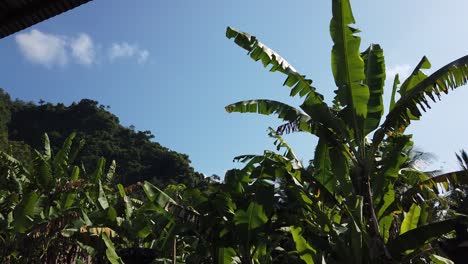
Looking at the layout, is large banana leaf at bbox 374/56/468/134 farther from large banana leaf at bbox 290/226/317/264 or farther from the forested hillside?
the forested hillside

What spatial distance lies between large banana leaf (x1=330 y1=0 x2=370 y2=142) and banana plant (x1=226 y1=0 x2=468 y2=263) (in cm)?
1

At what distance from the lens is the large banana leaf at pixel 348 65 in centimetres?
636

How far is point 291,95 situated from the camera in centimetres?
702

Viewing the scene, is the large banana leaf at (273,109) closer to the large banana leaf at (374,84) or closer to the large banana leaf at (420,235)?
the large banana leaf at (374,84)

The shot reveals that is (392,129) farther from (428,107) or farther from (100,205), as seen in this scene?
(100,205)

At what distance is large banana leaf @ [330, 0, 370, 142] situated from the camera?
6.36m

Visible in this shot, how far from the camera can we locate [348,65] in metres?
6.43

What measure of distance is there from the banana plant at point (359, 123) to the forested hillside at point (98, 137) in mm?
27067

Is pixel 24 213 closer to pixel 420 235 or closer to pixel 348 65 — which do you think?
pixel 348 65

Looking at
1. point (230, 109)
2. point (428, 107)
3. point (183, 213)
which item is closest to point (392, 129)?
point (428, 107)

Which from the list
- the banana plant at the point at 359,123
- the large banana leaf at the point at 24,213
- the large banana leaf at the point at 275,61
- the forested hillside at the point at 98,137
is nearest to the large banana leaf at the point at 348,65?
the banana plant at the point at 359,123

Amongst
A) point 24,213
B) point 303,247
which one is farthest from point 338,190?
point 24,213

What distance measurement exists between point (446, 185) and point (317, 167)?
6.53ft

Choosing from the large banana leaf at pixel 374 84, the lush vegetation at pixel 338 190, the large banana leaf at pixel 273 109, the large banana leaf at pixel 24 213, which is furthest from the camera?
the large banana leaf at pixel 24 213
